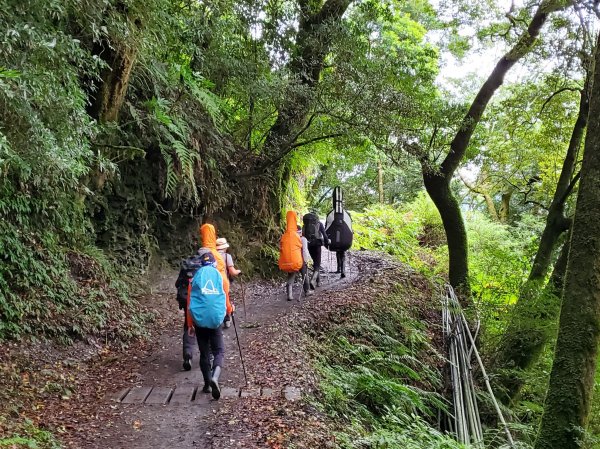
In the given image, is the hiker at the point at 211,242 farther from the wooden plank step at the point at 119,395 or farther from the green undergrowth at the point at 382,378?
the green undergrowth at the point at 382,378

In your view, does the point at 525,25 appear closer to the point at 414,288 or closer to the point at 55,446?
the point at 414,288

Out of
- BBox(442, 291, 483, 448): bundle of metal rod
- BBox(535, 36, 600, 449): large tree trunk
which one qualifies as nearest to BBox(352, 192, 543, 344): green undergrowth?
BBox(442, 291, 483, 448): bundle of metal rod

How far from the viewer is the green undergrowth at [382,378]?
5.32m

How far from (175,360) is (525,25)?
406 inches

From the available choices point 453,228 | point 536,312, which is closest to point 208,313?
point 536,312

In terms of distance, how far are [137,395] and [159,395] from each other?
0.83 ft

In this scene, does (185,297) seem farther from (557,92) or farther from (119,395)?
(557,92)

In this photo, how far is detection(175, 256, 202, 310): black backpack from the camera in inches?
234

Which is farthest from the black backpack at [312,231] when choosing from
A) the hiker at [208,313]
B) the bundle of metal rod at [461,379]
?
the hiker at [208,313]

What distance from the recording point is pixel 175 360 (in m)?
6.58

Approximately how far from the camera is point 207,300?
5.27 metres

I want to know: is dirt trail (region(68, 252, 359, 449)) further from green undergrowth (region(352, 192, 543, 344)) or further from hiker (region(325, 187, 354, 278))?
green undergrowth (region(352, 192, 543, 344))

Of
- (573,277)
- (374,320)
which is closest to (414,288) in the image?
(374,320)

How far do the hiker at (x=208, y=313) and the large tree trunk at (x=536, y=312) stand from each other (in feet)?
19.3
